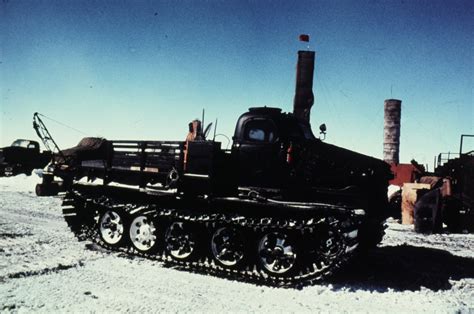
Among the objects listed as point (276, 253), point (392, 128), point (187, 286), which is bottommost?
point (187, 286)

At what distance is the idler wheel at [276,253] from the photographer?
6965 millimetres

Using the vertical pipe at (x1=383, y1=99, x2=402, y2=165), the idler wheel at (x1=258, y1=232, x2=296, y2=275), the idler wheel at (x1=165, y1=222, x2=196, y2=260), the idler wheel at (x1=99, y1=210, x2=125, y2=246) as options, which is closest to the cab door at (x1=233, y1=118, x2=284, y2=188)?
the idler wheel at (x1=258, y1=232, x2=296, y2=275)

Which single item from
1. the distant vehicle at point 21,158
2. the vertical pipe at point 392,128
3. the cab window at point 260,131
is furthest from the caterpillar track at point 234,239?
the distant vehicle at point 21,158

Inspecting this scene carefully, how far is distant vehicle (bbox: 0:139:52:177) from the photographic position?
31578 millimetres

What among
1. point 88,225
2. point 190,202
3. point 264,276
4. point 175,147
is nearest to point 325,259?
point 264,276

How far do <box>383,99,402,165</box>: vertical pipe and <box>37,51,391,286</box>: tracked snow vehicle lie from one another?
21018 millimetres

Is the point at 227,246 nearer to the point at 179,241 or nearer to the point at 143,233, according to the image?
the point at 179,241

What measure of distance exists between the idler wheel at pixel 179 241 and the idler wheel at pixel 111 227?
4.89ft

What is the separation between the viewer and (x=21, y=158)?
106ft

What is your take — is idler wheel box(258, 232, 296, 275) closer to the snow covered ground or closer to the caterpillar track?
the caterpillar track

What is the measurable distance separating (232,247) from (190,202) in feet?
4.69

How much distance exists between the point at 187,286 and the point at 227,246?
4.48 ft

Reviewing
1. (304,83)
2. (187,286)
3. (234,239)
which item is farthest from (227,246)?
(304,83)

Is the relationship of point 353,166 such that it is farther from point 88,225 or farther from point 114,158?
point 88,225
